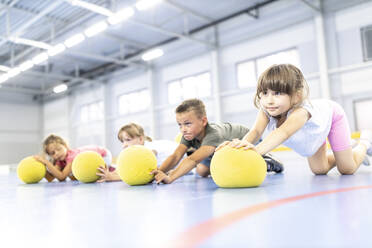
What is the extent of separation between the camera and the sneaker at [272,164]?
3.23 metres

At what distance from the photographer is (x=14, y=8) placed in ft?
30.0

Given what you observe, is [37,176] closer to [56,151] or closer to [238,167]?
[56,151]

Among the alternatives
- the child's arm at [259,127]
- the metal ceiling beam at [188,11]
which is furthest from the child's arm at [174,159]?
the metal ceiling beam at [188,11]

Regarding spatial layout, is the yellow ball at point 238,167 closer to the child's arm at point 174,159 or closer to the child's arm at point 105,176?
the child's arm at point 174,159

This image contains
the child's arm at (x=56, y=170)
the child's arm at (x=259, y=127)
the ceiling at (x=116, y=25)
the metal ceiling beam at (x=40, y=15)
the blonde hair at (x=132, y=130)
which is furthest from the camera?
the ceiling at (x=116, y=25)

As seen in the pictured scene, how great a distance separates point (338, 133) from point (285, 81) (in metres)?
0.94

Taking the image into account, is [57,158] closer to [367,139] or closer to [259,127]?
[259,127]

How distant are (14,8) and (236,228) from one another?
10.4 metres

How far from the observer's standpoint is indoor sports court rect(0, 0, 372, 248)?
3.61ft

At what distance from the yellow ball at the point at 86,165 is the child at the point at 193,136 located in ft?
2.74

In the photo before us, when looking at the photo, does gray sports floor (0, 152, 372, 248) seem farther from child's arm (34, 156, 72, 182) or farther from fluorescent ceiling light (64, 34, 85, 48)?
fluorescent ceiling light (64, 34, 85, 48)

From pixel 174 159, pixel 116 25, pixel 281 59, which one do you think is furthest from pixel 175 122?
pixel 174 159

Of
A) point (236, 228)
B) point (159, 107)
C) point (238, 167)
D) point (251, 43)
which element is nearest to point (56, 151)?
point (238, 167)

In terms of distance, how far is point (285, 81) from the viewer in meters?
2.03
